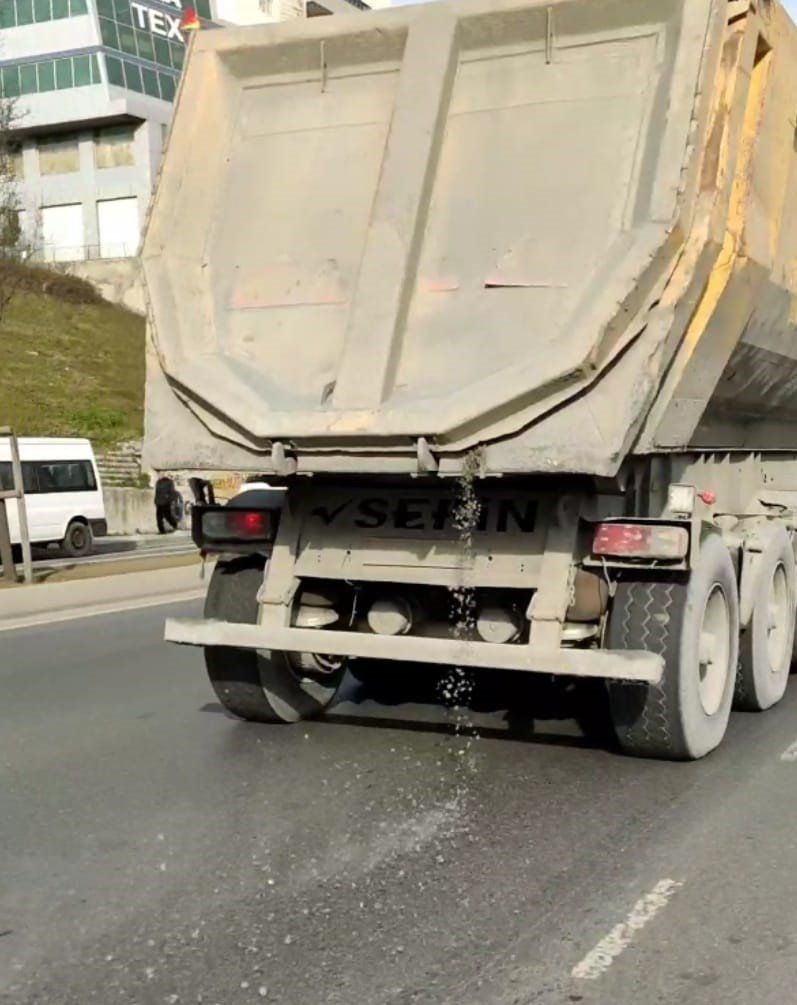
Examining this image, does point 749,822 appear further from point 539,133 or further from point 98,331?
point 98,331

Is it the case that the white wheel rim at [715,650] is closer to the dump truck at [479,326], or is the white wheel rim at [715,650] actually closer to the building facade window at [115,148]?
the dump truck at [479,326]

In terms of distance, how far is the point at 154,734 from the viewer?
7320 mm

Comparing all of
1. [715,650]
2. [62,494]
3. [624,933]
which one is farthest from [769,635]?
[62,494]

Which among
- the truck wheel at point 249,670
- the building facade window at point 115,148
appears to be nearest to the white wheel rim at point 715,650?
the truck wheel at point 249,670

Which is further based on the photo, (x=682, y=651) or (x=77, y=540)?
(x=77, y=540)

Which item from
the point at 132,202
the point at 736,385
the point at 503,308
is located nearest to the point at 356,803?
the point at 503,308

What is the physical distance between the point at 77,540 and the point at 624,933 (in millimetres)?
21839

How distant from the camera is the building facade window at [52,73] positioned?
6134cm

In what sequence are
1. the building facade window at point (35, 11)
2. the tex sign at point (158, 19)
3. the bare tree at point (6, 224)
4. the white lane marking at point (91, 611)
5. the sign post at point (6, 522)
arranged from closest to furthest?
the white lane marking at point (91, 611) → the sign post at point (6, 522) → the bare tree at point (6, 224) → the building facade window at point (35, 11) → the tex sign at point (158, 19)

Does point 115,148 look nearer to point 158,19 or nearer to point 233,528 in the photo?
point 158,19

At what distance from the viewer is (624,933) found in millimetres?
4234

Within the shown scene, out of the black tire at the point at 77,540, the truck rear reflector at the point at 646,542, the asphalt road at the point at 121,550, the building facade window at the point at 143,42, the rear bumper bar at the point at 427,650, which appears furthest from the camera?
the building facade window at the point at 143,42

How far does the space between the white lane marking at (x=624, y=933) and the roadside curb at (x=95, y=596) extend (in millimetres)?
9366

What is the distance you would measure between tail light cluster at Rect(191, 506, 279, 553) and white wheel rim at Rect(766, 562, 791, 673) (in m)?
3.10
